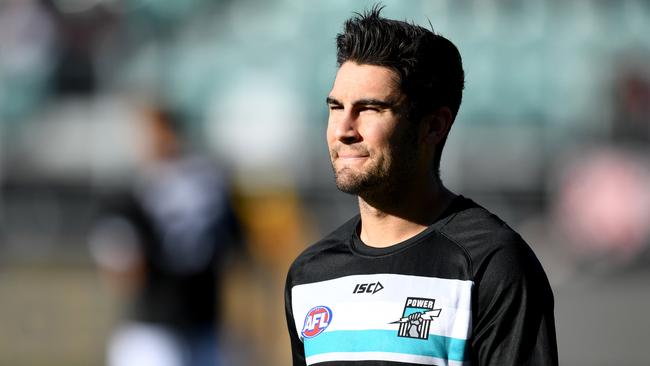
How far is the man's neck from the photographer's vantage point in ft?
9.92

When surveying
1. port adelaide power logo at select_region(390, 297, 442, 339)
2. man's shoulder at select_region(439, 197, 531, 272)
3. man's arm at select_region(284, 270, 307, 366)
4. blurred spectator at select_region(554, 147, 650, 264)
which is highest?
man's shoulder at select_region(439, 197, 531, 272)

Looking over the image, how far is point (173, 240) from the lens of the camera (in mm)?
6887

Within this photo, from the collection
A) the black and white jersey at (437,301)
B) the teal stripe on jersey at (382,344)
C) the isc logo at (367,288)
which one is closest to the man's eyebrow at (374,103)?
the black and white jersey at (437,301)

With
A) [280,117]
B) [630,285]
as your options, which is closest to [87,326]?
[280,117]

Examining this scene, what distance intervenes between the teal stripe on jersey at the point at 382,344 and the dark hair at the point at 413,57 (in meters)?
0.53

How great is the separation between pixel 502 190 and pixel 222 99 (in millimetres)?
3171

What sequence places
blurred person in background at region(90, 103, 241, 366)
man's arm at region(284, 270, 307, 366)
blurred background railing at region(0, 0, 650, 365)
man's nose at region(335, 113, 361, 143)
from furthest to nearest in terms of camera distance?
blurred background railing at region(0, 0, 650, 365)
blurred person in background at region(90, 103, 241, 366)
man's arm at region(284, 270, 307, 366)
man's nose at region(335, 113, 361, 143)

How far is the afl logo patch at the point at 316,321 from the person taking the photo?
3025 mm

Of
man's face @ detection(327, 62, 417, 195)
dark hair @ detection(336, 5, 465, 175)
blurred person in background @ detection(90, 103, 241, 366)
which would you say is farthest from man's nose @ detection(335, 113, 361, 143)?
blurred person in background @ detection(90, 103, 241, 366)

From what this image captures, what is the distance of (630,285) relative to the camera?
11664mm

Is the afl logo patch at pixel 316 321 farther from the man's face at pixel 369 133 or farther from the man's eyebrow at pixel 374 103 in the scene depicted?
the man's eyebrow at pixel 374 103

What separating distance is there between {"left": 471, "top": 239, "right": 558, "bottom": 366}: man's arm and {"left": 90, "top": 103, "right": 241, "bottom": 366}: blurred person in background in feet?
13.9

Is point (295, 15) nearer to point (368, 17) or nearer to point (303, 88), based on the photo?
point (303, 88)

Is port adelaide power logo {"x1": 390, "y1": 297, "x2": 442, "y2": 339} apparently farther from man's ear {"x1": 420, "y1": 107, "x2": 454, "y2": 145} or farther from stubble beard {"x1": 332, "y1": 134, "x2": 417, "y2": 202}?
man's ear {"x1": 420, "y1": 107, "x2": 454, "y2": 145}
